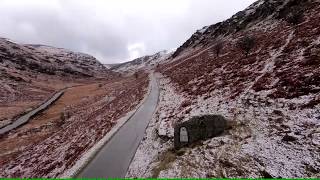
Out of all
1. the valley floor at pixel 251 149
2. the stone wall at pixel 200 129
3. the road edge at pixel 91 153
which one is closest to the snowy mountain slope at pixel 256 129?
the valley floor at pixel 251 149

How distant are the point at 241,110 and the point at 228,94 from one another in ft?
26.7

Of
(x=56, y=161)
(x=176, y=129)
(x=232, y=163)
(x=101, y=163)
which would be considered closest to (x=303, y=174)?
(x=232, y=163)

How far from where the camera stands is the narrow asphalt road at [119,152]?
3007cm

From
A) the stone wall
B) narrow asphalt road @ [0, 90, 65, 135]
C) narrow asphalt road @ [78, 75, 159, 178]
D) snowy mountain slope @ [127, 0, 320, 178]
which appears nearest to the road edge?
narrow asphalt road @ [78, 75, 159, 178]

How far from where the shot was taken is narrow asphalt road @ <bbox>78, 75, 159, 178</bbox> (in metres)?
30.1

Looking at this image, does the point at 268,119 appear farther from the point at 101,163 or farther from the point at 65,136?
the point at 65,136

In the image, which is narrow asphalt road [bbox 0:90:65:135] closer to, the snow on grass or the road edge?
the road edge

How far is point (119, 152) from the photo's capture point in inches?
1375

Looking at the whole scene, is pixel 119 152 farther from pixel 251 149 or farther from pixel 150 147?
pixel 251 149

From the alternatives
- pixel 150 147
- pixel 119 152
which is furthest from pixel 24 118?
pixel 150 147

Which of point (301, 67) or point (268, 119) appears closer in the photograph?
point (268, 119)

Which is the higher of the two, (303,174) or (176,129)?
(176,129)

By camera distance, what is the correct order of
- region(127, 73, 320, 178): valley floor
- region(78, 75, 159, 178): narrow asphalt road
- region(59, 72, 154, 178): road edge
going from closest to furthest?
region(127, 73, 320, 178): valley floor
region(78, 75, 159, 178): narrow asphalt road
region(59, 72, 154, 178): road edge

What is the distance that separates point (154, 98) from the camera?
65.1 m
